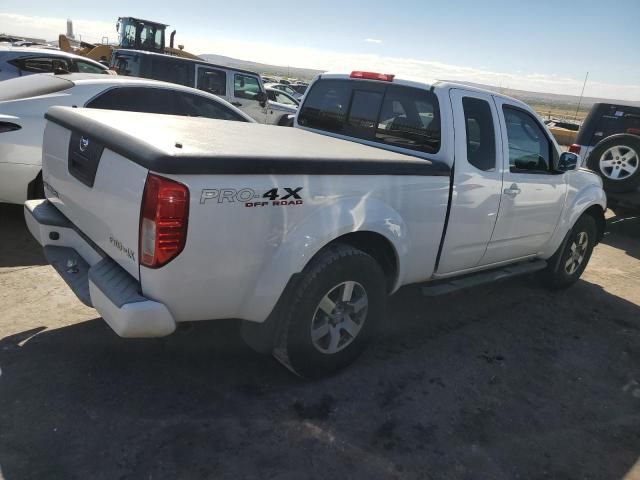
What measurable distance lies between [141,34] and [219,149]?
18606 mm

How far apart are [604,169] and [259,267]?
6.69 meters

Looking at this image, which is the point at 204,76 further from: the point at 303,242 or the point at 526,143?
the point at 303,242

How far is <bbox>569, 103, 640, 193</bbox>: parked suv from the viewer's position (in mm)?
7023

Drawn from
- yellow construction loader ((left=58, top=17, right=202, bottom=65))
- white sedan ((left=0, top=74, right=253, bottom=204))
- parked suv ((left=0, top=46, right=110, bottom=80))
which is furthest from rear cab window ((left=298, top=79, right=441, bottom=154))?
yellow construction loader ((left=58, top=17, right=202, bottom=65))

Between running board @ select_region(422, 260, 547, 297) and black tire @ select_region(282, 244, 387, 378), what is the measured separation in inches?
24.8

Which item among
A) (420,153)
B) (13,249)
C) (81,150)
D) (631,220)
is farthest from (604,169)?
(13,249)

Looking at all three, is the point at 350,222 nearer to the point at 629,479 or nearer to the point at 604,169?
the point at 629,479

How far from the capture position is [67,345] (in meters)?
3.23

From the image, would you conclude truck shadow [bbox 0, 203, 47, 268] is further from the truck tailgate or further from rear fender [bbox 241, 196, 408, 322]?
rear fender [bbox 241, 196, 408, 322]

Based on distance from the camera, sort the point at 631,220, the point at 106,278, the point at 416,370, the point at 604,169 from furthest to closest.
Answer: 1. the point at 631,220
2. the point at 604,169
3. the point at 416,370
4. the point at 106,278

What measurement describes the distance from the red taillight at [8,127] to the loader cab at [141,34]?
15058mm

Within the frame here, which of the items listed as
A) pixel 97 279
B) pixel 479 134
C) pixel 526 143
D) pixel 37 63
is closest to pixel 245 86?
pixel 37 63

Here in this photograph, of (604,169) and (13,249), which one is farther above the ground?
(604,169)

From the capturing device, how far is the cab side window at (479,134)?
3.69m
